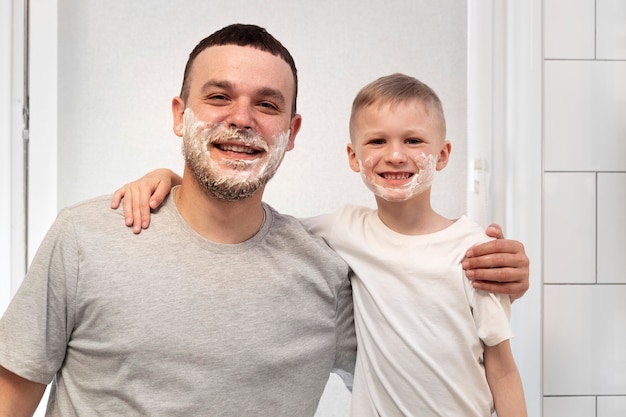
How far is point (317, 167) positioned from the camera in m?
1.64

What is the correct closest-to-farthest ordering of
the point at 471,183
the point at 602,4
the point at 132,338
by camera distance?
the point at 132,338 < the point at 602,4 < the point at 471,183

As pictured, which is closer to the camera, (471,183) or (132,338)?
(132,338)

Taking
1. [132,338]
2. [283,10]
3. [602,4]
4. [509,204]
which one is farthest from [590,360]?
[283,10]

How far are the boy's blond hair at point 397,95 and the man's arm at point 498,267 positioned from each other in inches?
8.4

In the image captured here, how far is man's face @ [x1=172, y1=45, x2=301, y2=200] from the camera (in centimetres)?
105

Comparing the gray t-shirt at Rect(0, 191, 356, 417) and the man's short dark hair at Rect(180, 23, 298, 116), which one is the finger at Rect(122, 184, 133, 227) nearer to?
the gray t-shirt at Rect(0, 191, 356, 417)

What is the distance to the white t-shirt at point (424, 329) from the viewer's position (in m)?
1.07

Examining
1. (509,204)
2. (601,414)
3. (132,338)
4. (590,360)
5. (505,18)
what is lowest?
(601,414)

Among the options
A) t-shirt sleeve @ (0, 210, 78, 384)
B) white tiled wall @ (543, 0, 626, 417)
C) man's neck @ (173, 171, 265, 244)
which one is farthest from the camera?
white tiled wall @ (543, 0, 626, 417)

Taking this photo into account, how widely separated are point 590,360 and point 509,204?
35 cm

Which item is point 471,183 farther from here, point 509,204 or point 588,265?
point 588,265

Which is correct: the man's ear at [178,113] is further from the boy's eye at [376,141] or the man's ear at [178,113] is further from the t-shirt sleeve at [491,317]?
the t-shirt sleeve at [491,317]

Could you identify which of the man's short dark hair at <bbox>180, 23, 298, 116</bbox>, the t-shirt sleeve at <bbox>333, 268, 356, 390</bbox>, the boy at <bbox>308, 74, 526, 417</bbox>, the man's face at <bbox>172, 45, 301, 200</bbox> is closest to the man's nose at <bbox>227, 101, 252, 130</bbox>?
the man's face at <bbox>172, 45, 301, 200</bbox>

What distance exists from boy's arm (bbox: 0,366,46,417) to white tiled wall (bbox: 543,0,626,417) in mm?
946
